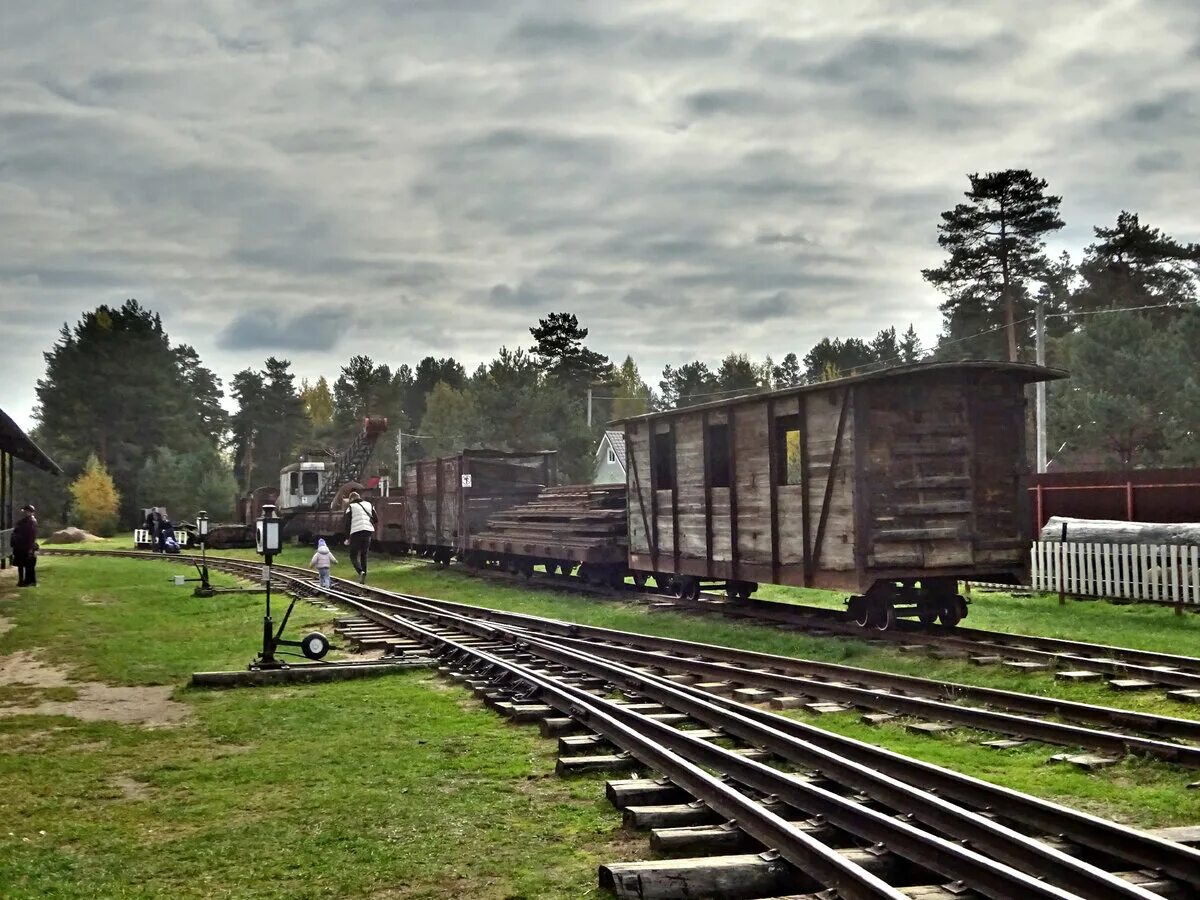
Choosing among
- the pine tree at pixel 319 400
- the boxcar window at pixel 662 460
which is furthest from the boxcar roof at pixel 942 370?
the pine tree at pixel 319 400

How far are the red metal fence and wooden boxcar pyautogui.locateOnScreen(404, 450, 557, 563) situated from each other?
13308mm

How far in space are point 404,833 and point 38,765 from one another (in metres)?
3.38

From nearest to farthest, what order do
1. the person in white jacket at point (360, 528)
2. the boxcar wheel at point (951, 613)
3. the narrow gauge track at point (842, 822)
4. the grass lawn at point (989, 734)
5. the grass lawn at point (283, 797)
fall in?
the narrow gauge track at point (842, 822) < the grass lawn at point (283, 797) < the grass lawn at point (989, 734) < the boxcar wheel at point (951, 613) < the person in white jacket at point (360, 528)

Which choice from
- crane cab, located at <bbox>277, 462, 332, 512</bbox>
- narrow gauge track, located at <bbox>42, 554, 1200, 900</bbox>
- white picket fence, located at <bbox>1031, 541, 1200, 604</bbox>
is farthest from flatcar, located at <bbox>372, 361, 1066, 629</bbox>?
crane cab, located at <bbox>277, 462, 332, 512</bbox>

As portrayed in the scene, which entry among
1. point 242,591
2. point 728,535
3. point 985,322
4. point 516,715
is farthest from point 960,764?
point 985,322

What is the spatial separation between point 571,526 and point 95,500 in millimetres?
54043

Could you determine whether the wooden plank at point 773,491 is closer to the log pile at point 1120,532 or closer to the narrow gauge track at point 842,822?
the log pile at point 1120,532

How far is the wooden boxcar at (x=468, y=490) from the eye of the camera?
2742 centimetres

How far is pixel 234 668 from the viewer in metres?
11.7

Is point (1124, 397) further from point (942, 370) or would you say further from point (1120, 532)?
point (942, 370)

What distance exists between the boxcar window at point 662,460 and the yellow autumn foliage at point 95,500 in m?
57.0

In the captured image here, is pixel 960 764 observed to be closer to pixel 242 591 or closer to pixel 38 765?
pixel 38 765

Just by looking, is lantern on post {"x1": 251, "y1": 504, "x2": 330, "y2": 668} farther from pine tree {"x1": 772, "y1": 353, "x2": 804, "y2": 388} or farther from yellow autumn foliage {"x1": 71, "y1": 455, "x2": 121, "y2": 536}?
pine tree {"x1": 772, "y1": 353, "x2": 804, "y2": 388}

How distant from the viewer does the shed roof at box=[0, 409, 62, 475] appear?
23211mm
